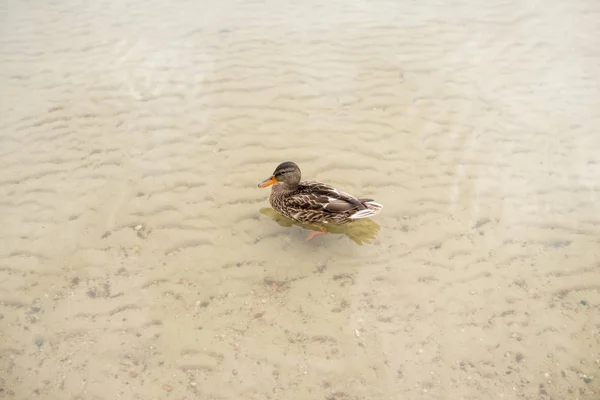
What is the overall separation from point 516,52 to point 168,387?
7477 millimetres

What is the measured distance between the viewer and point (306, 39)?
7574mm

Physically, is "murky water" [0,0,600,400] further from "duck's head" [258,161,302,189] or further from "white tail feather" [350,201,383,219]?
"duck's head" [258,161,302,189]

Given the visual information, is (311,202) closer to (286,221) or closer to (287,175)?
(287,175)

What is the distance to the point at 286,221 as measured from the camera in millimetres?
4820

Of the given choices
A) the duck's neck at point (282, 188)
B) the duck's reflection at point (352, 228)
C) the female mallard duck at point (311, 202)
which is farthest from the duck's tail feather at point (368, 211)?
the duck's neck at point (282, 188)

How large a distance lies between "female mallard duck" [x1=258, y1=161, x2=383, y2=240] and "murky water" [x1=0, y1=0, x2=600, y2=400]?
1.12ft

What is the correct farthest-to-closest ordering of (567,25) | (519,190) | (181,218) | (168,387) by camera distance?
(567,25) < (519,190) < (181,218) < (168,387)

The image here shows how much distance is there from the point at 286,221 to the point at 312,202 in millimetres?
624

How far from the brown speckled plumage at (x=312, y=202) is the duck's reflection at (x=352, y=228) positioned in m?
0.23

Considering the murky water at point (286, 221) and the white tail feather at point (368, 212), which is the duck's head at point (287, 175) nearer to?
the murky water at point (286, 221)

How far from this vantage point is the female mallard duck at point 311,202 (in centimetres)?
426

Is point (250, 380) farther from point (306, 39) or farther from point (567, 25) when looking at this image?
point (567, 25)

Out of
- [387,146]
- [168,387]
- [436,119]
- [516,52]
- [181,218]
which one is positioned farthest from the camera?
[516,52]

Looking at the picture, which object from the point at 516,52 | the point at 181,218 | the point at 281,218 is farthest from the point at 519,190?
the point at 181,218
